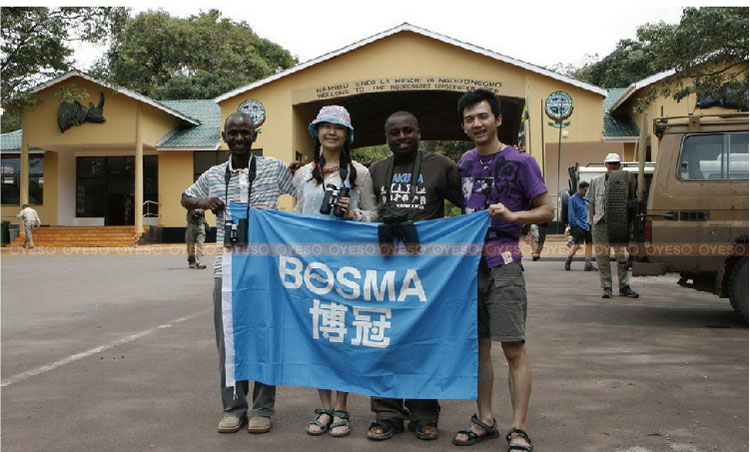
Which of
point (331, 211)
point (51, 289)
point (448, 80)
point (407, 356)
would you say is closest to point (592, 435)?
point (407, 356)

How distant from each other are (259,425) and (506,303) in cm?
163

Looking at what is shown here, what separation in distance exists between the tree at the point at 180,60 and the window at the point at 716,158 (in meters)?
42.0

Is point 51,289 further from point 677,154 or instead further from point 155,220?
point 155,220

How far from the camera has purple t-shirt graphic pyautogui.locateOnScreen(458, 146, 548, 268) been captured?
3979 millimetres

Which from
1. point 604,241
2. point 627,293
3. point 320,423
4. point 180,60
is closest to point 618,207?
point 604,241

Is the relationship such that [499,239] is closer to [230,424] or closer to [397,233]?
[397,233]

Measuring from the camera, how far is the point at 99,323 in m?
8.53

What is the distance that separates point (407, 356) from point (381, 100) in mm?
27706

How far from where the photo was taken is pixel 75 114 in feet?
99.0

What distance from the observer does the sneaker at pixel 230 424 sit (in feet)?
13.8

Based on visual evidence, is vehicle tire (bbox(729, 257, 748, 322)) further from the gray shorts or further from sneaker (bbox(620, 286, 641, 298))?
the gray shorts

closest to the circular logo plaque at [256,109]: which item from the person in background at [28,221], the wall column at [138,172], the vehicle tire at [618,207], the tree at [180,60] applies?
the wall column at [138,172]

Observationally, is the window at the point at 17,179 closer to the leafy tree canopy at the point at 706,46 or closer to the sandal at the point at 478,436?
the leafy tree canopy at the point at 706,46

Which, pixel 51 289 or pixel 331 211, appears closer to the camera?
pixel 331 211
